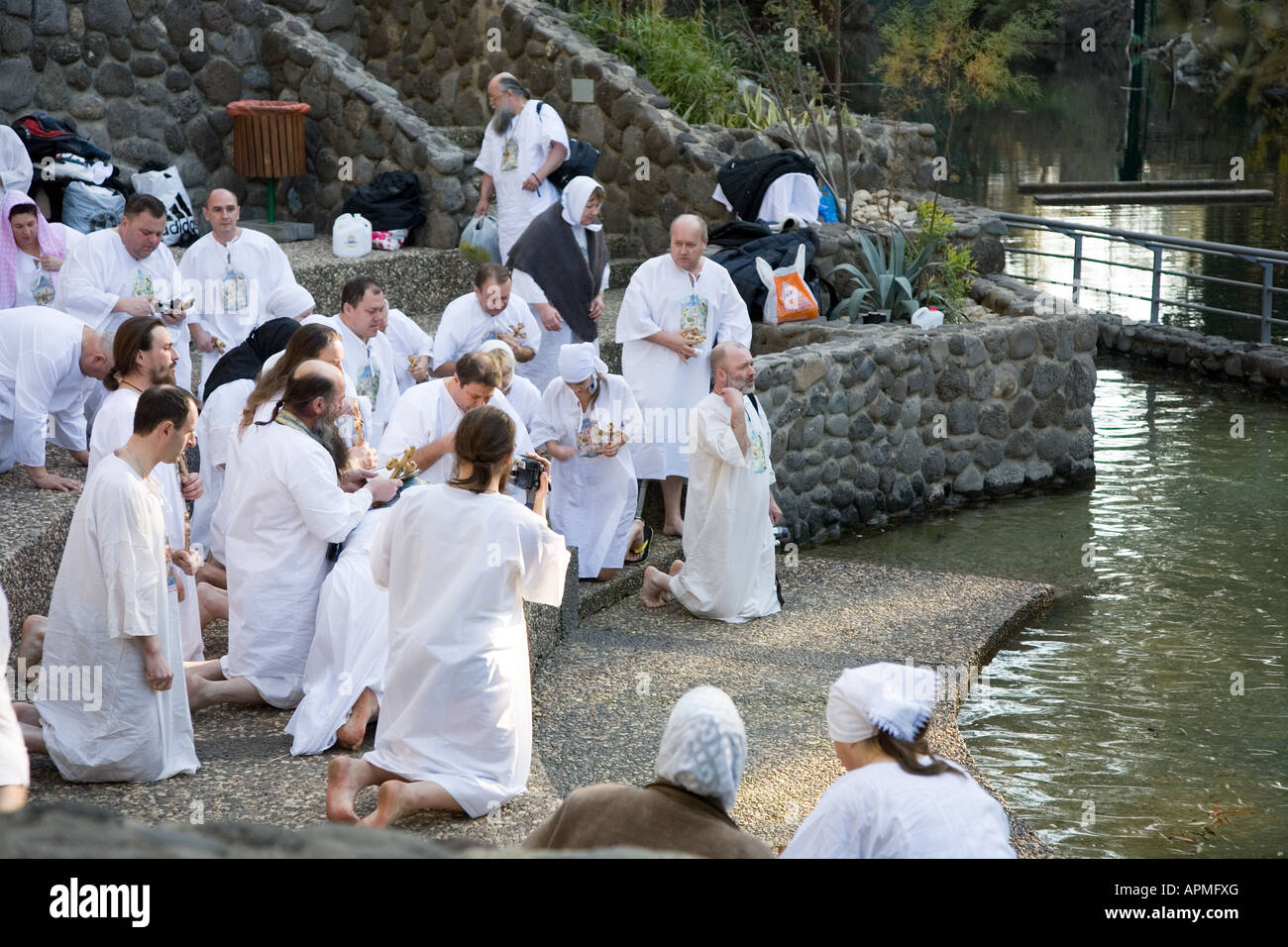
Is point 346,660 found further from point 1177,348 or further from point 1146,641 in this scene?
point 1177,348

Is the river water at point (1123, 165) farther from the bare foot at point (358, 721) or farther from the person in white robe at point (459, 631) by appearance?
the person in white robe at point (459, 631)

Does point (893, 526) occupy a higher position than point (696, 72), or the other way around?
point (696, 72)

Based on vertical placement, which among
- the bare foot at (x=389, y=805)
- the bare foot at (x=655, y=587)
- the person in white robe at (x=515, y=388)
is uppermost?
the person in white robe at (x=515, y=388)

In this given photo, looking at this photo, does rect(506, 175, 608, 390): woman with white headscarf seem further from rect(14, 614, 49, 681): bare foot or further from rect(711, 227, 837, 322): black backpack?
rect(14, 614, 49, 681): bare foot

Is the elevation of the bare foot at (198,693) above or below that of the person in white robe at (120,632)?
below

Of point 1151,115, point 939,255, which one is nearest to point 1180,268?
point 939,255

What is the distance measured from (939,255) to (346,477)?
6.76m

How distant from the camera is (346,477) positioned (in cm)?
550

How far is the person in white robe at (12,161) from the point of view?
920cm

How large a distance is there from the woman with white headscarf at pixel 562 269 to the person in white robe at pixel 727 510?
1773mm

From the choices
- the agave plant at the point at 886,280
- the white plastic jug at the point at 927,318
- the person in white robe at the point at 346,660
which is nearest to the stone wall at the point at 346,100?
the agave plant at the point at 886,280

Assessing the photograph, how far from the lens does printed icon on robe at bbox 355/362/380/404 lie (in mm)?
7027

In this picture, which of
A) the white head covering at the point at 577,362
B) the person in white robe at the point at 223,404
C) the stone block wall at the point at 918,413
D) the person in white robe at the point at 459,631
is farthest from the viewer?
the stone block wall at the point at 918,413
